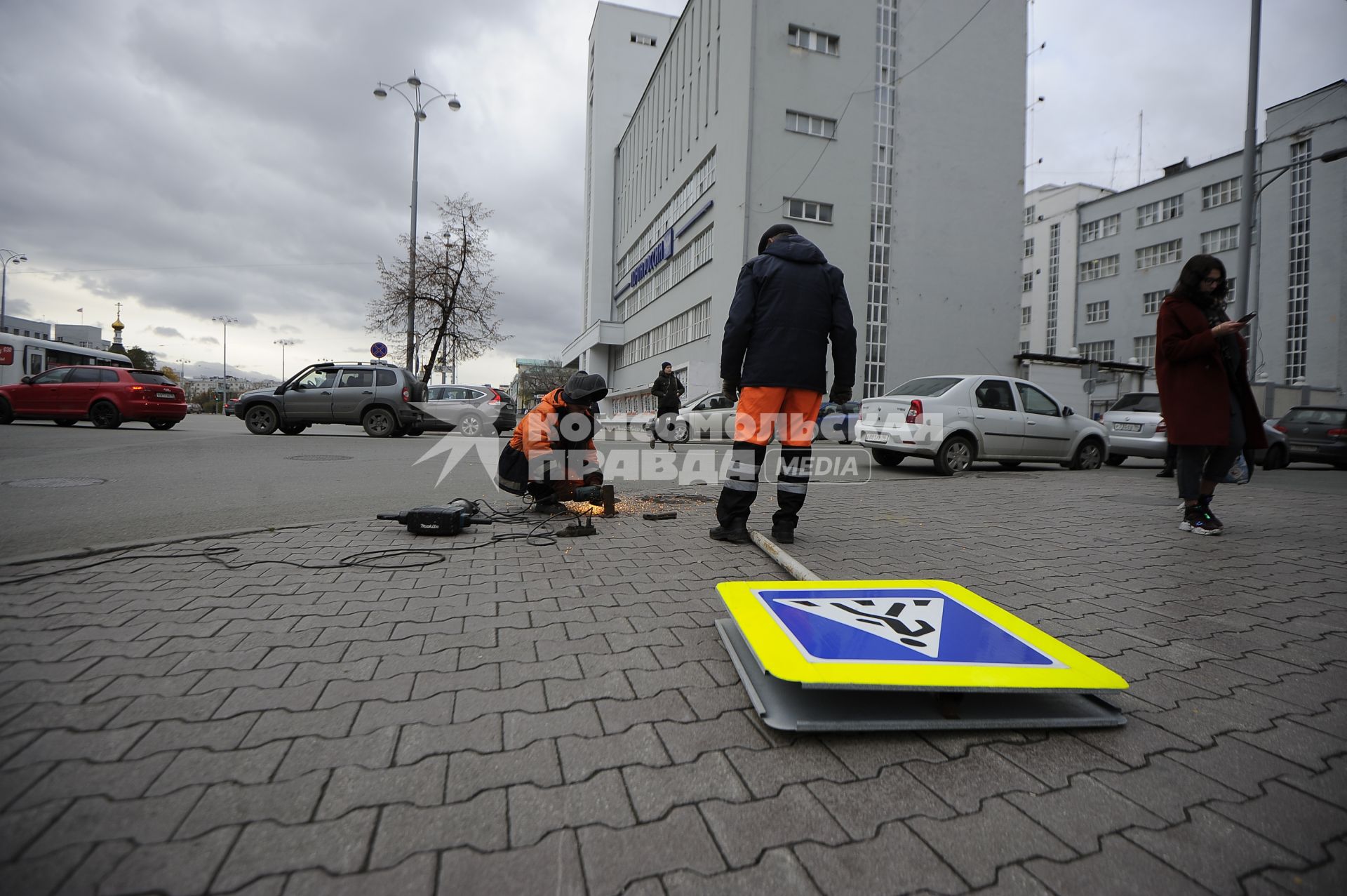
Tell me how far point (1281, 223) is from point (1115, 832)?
49.6m

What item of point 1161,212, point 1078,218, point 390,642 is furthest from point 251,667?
point 1078,218

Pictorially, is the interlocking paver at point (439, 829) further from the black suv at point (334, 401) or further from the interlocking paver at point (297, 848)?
the black suv at point (334, 401)

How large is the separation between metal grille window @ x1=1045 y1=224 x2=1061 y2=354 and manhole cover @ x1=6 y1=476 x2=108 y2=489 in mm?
57451

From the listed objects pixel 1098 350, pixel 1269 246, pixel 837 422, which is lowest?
pixel 837 422

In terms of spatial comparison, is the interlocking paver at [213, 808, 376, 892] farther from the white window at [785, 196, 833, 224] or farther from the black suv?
the white window at [785, 196, 833, 224]

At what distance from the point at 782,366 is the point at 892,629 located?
7.41ft

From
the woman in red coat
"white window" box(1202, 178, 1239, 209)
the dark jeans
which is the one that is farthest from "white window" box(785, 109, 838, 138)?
"white window" box(1202, 178, 1239, 209)

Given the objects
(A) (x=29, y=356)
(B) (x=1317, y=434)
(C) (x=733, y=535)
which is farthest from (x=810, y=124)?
→ (A) (x=29, y=356)

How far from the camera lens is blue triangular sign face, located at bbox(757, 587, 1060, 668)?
6.60ft

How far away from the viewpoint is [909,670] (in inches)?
74.7

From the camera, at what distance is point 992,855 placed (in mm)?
1352

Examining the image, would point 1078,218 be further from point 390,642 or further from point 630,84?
point 390,642

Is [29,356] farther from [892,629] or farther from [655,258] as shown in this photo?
[892,629]

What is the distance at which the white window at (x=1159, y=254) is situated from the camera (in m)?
41.1
